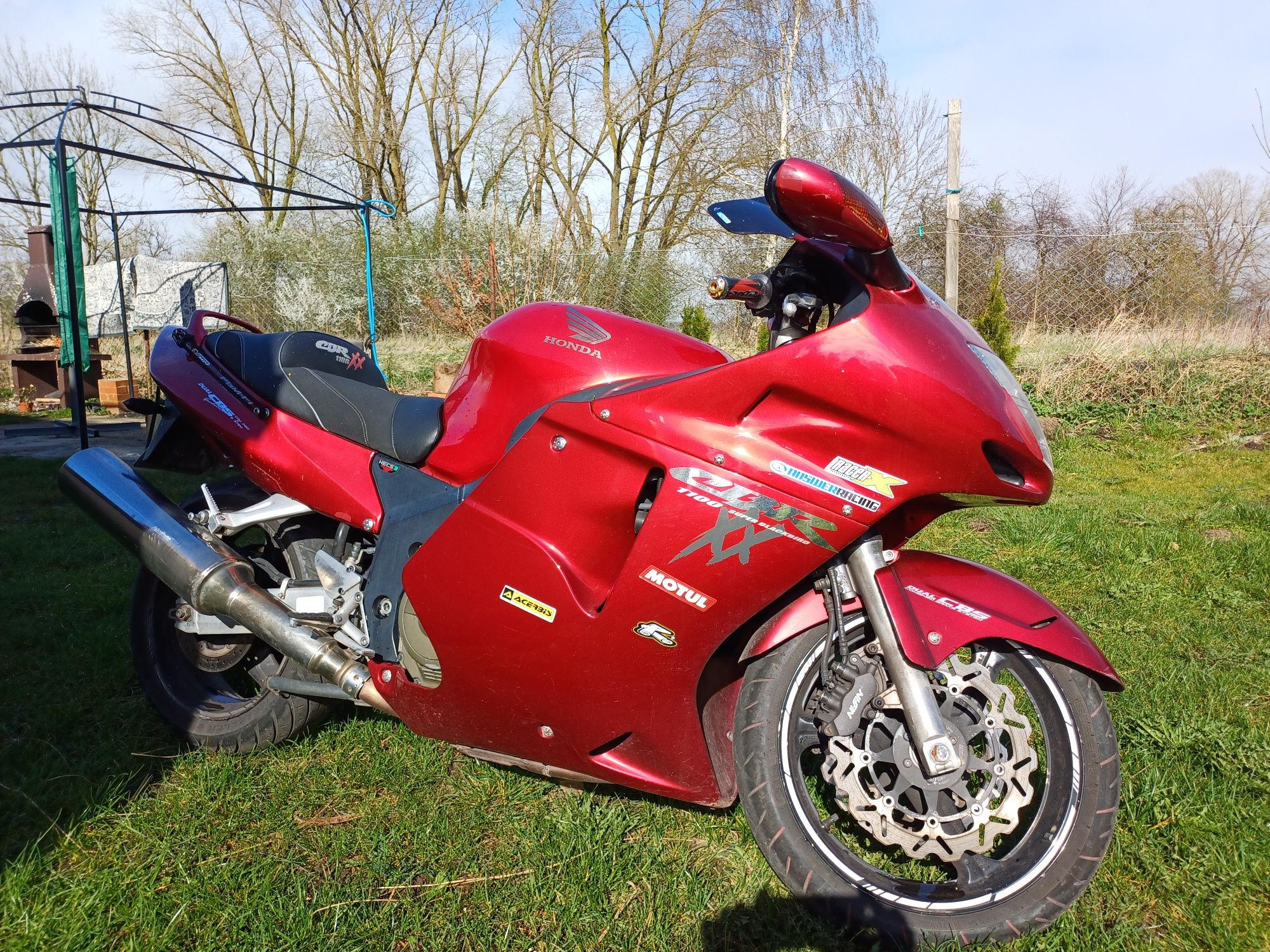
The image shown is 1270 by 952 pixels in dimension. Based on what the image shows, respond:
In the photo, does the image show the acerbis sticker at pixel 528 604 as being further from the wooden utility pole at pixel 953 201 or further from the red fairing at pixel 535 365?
the wooden utility pole at pixel 953 201

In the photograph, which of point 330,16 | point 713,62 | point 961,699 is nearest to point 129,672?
point 961,699

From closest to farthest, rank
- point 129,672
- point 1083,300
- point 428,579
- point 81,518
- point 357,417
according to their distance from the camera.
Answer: point 428,579 → point 357,417 → point 129,672 → point 81,518 → point 1083,300

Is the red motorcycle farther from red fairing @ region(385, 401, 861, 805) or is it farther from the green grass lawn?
the green grass lawn

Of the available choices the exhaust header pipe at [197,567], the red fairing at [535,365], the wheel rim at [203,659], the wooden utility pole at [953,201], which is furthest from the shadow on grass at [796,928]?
the wooden utility pole at [953,201]

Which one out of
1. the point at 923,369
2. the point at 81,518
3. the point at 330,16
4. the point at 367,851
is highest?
the point at 330,16

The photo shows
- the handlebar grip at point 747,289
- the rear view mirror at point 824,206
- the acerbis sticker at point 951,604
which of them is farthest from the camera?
the handlebar grip at point 747,289

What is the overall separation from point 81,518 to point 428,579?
15.3ft

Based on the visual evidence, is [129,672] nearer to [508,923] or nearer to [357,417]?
[357,417]

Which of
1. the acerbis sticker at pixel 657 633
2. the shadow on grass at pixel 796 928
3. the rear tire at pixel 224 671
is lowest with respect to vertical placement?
the rear tire at pixel 224 671

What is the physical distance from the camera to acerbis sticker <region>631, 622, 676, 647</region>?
1.84 meters

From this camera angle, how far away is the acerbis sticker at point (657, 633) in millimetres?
1845

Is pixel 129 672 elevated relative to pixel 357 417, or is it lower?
lower

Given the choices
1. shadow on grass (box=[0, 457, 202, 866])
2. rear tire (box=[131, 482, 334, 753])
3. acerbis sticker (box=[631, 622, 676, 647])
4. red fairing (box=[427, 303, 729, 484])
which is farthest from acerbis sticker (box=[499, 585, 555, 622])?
shadow on grass (box=[0, 457, 202, 866])

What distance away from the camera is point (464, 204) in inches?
886
